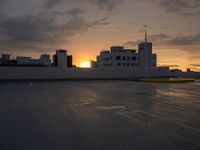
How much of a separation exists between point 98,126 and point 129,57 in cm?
12810

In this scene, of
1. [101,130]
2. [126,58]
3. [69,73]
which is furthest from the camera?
[126,58]

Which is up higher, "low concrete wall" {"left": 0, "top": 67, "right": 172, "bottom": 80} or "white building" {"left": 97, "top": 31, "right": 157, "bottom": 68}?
"white building" {"left": 97, "top": 31, "right": 157, "bottom": 68}

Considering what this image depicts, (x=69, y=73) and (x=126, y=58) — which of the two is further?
(x=126, y=58)

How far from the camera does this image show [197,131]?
6.68m

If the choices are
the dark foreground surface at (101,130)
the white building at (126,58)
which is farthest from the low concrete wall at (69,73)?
the white building at (126,58)

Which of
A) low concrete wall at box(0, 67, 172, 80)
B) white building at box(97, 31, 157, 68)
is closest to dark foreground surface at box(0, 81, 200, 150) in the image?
low concrete wall at box(0, 67, 172, 80)

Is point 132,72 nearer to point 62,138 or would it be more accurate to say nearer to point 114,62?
point 62,138

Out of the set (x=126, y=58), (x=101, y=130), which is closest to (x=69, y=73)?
(x=101, y=130)

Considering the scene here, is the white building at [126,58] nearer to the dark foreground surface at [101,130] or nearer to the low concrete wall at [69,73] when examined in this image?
the low concrete wall at [69,73]

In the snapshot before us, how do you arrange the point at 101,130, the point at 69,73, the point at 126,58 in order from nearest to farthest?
the point at 101,130, the point at 69,73, the point at 126,58

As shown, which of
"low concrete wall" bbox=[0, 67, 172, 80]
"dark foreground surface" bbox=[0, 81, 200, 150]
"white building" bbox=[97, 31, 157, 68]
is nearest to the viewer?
"dark foreground surface" bbox=[0, 81, 200, 150]

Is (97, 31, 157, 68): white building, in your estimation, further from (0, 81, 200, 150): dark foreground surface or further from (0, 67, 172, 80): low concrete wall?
(0, 81, 200, 150): dark foreground surface

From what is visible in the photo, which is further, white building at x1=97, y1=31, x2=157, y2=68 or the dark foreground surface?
white building at x1=97, y1=31, x2=157, y2=68

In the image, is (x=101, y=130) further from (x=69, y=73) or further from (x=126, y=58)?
(x=126, y=58)
